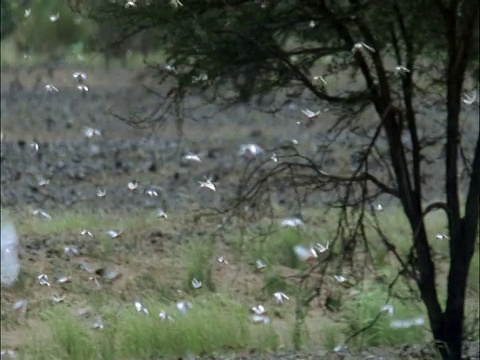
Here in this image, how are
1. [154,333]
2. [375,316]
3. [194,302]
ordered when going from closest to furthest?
[154,333] → [194,302] → [375,316]

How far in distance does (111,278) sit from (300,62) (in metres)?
2.34

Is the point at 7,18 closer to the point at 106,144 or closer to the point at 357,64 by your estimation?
the point at 357,64

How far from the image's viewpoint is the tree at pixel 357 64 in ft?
27.6

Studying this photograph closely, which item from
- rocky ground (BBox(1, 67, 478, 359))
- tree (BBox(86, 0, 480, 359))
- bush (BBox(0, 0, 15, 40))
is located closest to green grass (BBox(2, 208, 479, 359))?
tree (BBox(86, 0, 480, 359))

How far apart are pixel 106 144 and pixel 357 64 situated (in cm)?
1135

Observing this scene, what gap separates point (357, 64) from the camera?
29.1 feet

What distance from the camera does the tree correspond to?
27.6ft

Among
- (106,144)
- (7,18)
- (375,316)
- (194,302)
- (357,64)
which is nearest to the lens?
(357,64)

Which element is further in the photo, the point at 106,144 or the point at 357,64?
the point at 106,144

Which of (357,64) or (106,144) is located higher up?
(106,144)

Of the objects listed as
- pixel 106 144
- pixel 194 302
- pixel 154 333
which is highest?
pixel 106 144

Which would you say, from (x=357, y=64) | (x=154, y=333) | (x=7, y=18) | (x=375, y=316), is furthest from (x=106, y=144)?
(x=154, y=333)

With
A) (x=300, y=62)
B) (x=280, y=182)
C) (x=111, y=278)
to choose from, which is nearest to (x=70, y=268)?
(x=111, y=278)

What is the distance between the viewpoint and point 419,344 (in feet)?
30.7
